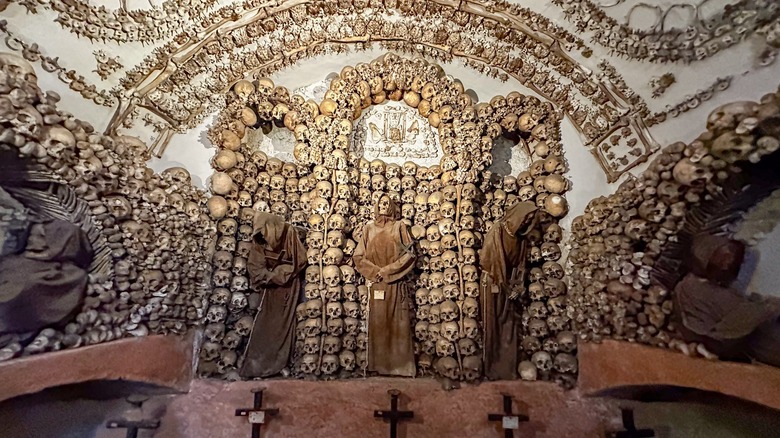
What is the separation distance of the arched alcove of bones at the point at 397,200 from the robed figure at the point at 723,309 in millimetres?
1001

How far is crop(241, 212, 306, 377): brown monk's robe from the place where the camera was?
4137mm

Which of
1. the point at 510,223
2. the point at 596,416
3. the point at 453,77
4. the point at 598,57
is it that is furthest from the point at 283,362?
the point at 598,57

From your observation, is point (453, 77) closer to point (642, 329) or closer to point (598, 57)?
point (598, 57)

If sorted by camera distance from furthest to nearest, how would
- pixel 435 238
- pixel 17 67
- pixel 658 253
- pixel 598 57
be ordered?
pixel 435 238
pixel 598 57
pixel 658 253
pixel 17 67

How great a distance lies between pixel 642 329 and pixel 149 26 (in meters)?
4.14

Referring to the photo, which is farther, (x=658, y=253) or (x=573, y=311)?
(x=573, y=311)

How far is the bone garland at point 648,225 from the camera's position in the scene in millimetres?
3053

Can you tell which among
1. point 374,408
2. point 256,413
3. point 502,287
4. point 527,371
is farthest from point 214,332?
point 527,371

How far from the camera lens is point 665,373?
3.56m

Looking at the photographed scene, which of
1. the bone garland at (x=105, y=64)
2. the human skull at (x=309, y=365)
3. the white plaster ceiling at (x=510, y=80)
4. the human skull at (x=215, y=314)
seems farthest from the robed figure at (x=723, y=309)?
the bone garland at (x=105, y=64)

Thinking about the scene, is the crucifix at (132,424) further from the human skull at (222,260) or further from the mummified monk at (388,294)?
the mummified monk at (388,294)

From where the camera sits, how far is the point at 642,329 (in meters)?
3.72

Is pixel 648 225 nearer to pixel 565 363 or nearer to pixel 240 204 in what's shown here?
pixel 565 363

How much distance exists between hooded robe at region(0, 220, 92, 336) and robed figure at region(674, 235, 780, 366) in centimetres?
398
